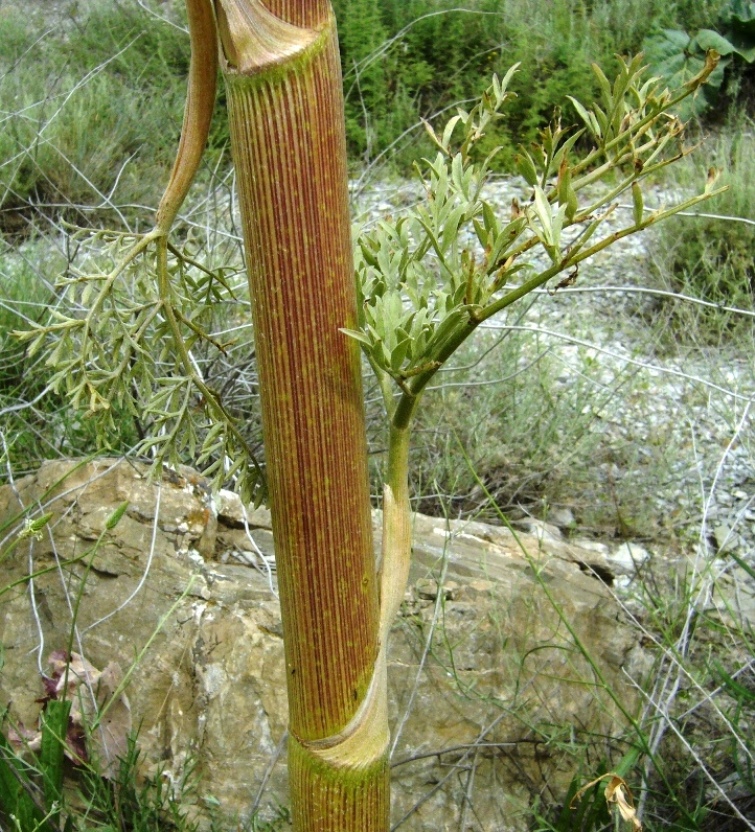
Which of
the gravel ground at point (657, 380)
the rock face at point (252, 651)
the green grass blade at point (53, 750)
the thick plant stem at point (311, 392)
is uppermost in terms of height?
the thick plant stem at point (311, 392)

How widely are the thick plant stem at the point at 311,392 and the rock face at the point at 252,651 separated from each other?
402 millimetres

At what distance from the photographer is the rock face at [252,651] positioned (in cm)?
107

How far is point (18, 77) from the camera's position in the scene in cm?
332

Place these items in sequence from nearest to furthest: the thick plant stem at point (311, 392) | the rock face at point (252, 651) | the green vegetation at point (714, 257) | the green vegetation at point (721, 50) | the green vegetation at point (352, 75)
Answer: the thick plant stem at point (311, 392)
the rock face at point (252, 651)
the green vegetation at point (714, 257)
the green vegetation at point (352, 75)
the green vegetation at point (721, 50)

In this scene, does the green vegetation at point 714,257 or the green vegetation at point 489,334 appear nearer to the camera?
the green vegetation at point 489,334

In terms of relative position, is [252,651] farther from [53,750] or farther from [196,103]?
[196,103]

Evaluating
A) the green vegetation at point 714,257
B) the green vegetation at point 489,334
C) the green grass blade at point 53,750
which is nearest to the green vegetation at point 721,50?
the green vegetation at point 489,334

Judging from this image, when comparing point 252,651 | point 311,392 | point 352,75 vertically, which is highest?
point 311,392

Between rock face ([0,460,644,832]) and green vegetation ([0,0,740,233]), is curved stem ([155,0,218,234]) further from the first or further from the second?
green vegetation ([0,0,740,233])

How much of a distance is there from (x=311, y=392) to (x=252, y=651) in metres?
0.66

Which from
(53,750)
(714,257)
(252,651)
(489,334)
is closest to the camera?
(53,750)

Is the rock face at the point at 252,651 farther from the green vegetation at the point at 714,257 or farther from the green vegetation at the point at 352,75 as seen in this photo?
the green vegetation at the point at 352,75

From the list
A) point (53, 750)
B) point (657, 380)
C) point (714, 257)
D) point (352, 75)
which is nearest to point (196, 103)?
point (53, 750)

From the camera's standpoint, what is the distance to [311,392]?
21.9 inches
